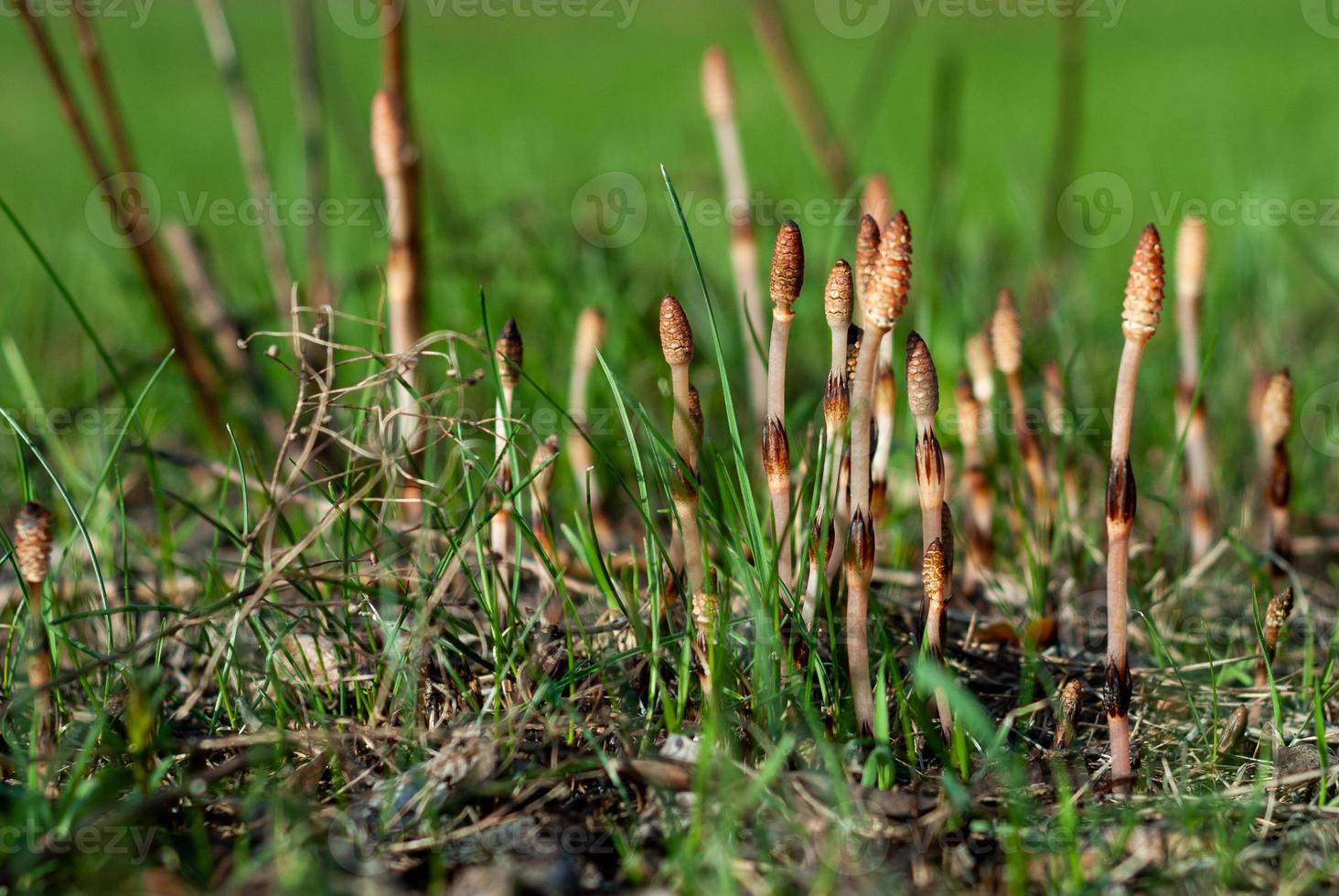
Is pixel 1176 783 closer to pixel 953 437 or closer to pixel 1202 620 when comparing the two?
pixel 1202 620

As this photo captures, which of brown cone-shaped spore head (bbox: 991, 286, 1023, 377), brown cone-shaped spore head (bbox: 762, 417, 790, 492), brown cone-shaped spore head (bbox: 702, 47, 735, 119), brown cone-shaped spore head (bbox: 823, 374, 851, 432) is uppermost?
brown cone-shaped spore head (bbox: 702, 47, 735, 119)

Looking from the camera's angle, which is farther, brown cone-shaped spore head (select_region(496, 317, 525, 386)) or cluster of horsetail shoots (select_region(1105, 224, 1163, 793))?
brown cone-shaped spore head (select_region(496, 317, 525, 386))

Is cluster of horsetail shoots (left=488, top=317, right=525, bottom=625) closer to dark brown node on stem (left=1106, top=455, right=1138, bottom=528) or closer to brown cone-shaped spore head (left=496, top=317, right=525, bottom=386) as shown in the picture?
brown cone-shaped spore head (left=496, top=317, right=525, bottom=386)

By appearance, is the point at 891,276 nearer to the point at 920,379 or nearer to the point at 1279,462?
the point at 920,379

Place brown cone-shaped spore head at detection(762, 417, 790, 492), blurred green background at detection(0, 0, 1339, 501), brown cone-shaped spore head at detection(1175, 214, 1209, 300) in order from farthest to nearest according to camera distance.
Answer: blurred green background at detection(0, 0, 1339, 501)
brown cone-shaped spore head at detection(1175, 214, 1209, 300)
brown cone-shaped spore head at detection(762, 417, 790, 492)

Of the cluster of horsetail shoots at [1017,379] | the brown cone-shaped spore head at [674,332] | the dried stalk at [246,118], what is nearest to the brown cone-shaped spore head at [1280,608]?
the cluster of horsetail shoots at [1017,379]

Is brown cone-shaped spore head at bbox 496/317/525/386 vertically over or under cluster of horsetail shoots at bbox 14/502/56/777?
over

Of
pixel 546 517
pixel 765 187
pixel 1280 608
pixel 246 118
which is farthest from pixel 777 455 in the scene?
pixel 765 187

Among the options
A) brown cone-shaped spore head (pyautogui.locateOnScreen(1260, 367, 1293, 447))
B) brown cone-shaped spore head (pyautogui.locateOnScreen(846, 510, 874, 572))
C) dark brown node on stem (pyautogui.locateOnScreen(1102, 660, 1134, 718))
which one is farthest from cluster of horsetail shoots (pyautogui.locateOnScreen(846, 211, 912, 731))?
brown cone-shaped spore head (pyautogui.locateOnScreen(1260, 367, 1293, 447))
